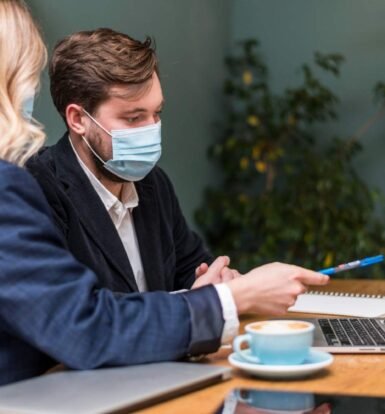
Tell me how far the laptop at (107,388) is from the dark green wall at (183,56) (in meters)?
2.04

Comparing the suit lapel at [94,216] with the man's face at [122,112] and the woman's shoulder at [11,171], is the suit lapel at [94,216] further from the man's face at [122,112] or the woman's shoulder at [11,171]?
the woman's shoulder at [11,171]

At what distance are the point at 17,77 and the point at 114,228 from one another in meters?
0.59

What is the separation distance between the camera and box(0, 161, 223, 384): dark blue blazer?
1235mm

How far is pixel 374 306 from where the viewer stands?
188cm

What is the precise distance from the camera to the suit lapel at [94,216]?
1.82m

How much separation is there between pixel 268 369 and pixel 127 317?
228mm

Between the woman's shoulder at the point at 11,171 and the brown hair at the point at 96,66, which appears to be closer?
the woman's shoulder at the point at 11,171

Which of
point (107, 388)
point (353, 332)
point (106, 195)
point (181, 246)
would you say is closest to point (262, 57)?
point (181, 246)

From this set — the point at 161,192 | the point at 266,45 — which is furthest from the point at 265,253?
the point at 161,192

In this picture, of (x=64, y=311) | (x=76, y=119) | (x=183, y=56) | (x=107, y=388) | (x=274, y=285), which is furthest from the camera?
(x=183, y=56)

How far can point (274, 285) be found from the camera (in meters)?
1.42

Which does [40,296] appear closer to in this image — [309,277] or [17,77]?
[17,77]

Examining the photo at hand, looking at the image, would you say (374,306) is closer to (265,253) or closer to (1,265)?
→ (1,265)

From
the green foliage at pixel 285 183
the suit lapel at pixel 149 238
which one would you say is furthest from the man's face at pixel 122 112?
the green foliage at pixel 285 183
